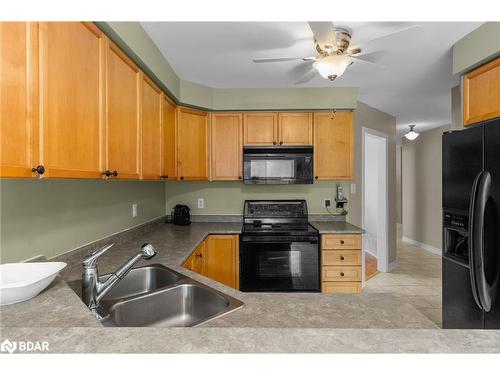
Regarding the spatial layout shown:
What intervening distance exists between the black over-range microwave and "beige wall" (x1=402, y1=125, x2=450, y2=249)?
134 inches

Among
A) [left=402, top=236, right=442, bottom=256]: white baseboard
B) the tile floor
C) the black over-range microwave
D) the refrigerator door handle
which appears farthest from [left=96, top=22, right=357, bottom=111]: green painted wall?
[left=402, top=236, right=442, bottom=256]: white baseboard

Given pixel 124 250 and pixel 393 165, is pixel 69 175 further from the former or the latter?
pixel 393 165

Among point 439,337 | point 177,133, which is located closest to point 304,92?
point 177,133

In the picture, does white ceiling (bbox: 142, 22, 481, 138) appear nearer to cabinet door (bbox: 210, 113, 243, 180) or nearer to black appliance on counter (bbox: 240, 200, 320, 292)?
cabinet door (bbox: 210, 113, 243, 180)

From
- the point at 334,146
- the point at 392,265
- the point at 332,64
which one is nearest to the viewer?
the point at 332,64

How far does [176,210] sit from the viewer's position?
3.06 meters

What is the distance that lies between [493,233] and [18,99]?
7.02 feet

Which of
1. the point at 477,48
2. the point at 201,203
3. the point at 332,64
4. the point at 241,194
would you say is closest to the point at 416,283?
the point at 241,194

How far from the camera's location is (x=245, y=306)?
97cm

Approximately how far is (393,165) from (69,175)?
4298mm

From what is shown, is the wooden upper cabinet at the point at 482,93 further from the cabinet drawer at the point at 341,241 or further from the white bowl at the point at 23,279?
the white bowl at the point at 23,279

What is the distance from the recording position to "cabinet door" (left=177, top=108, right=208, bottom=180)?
111 inches

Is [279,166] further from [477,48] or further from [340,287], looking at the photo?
[477,48]

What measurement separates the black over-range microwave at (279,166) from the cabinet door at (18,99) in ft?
6.99
